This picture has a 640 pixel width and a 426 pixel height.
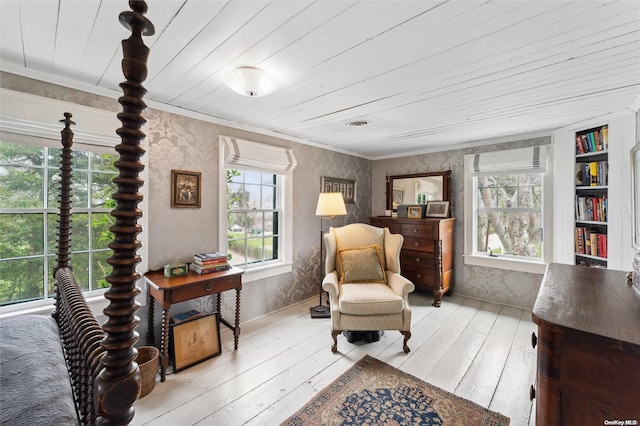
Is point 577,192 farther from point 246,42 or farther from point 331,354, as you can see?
point 246,42

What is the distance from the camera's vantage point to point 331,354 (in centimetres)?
229

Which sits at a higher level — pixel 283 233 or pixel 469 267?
pixel 283 233

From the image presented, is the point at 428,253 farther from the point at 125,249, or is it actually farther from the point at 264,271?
the point at 125,249

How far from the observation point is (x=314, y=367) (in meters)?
2.11

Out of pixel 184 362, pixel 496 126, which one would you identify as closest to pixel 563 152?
pixel 496 126

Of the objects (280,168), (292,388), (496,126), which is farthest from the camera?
(280,168)

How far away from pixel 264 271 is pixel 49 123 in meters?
2.11

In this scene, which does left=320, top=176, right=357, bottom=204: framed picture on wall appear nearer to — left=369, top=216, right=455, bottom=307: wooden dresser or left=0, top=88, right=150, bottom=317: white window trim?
left=369, top=216, right=455, bottom=307: wooden dresser

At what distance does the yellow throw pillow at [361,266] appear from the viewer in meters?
2.73

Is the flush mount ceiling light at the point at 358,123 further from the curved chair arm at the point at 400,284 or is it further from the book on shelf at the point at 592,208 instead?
the book on shelf at the point at 592,208

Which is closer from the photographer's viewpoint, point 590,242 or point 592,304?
point 592,304

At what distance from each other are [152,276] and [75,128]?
120cm

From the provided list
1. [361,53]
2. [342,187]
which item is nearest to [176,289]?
[361,53]

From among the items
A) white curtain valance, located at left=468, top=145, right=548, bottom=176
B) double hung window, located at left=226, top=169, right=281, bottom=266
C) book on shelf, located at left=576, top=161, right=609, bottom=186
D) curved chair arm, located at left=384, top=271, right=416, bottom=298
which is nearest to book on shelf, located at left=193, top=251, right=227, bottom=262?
double hung window, located at left=226, top=169, right=281, bottom=266
